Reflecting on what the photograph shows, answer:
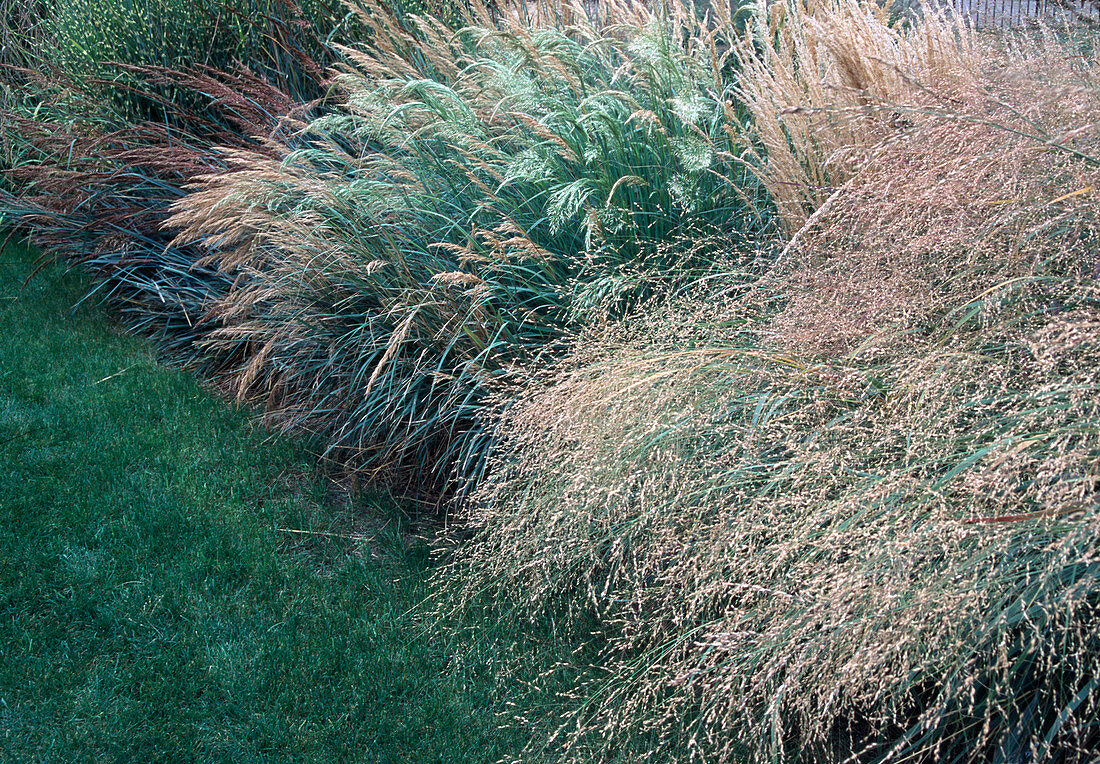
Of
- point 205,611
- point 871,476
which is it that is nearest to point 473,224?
point 205,611

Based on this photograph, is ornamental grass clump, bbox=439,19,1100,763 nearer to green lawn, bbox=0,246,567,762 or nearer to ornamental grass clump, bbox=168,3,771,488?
green lawn, bbox=0,246,567,762

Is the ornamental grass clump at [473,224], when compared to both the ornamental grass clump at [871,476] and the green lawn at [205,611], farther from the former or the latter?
the ornamental grass clump at [871,476]

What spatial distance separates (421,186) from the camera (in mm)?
3436

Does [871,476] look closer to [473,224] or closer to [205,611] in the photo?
[473,224]

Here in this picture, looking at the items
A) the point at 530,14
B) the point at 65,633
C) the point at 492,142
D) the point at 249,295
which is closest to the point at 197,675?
the point at 65,633

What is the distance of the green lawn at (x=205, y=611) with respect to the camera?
7.47 ft

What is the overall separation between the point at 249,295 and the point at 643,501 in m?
2.20

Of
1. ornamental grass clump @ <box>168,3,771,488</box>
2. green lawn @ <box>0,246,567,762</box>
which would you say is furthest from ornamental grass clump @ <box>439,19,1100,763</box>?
ornamental grass clump @ <box>168,3,771,488</box>

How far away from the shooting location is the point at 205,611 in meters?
2.68

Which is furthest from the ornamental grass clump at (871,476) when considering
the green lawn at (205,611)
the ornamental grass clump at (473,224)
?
the ornamental grass clump at (473,224)

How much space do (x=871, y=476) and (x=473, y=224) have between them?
1.88 m

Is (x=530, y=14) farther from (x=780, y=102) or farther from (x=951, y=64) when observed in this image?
(x=951, y=64)

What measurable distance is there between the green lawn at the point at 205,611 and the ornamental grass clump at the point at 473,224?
1.17 ft

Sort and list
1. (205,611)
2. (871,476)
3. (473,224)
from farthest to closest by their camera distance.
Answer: (473,224), (205,611), (871,476)
